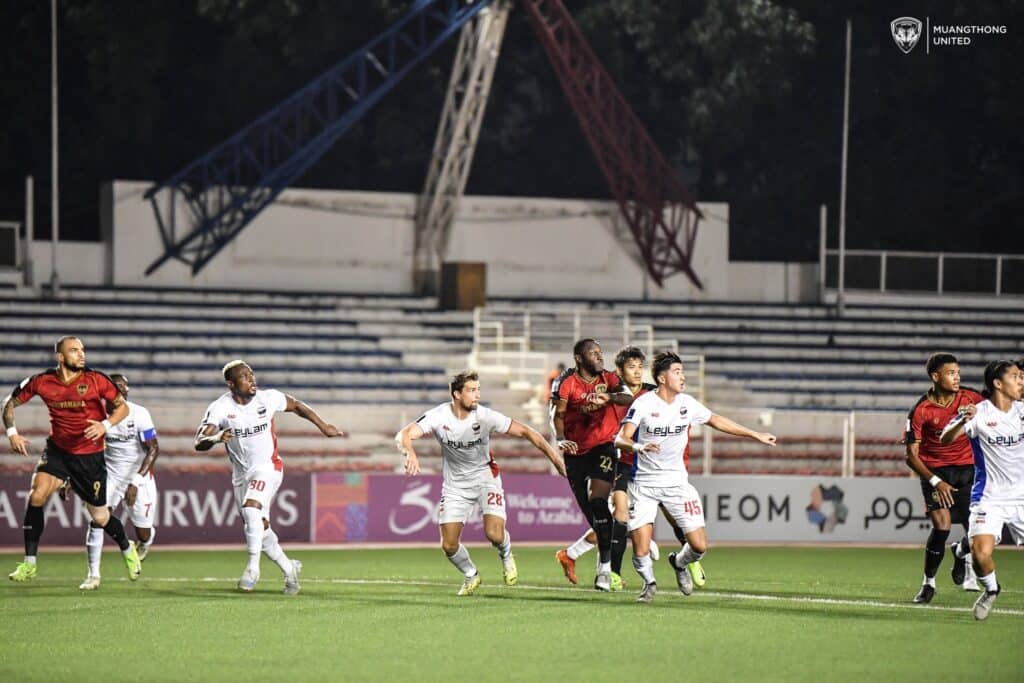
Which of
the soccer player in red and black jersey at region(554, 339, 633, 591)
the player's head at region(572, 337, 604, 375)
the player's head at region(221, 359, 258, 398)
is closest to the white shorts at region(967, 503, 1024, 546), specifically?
the soccer player in red and black jersey at region(554, 339, 633, 591)

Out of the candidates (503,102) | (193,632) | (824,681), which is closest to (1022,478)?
(824,681)

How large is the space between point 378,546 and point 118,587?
8733mm

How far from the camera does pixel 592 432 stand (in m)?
15.9

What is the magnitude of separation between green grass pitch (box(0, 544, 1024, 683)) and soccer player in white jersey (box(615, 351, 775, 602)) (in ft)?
1.96

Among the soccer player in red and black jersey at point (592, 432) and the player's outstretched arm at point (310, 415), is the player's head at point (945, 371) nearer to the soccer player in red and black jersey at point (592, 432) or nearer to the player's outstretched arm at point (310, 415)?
the soccer player in red and black jersey at point (592, 432)

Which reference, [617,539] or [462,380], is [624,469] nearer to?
[617,539]

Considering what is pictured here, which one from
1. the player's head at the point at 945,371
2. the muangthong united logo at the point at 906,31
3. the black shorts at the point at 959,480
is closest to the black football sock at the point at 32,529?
the black shorts at the point at 959,480

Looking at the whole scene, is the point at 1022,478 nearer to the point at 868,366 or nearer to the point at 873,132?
the point at 868,366

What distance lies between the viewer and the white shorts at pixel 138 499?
18.6 metres

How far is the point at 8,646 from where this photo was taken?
11.9 m

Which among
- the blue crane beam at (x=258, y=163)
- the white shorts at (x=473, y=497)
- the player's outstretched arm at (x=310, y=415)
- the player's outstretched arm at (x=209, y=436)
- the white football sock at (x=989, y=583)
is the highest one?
the blue crane beam at (x=258, y=163)

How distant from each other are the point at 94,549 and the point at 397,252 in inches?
890

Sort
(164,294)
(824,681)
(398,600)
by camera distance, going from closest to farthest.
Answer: (824,681) < (398,600) < (164,294)

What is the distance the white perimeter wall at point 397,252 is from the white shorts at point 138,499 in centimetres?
1753
